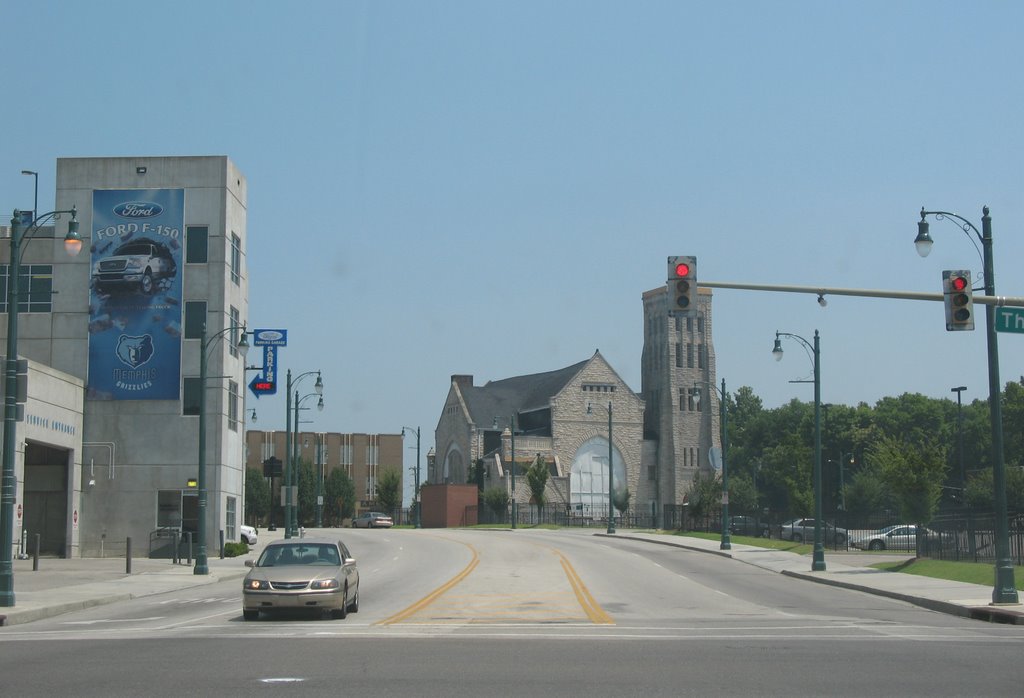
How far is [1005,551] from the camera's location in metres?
24.8

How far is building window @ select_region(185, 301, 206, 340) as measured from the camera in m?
50.5

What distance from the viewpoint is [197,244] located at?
50.7 metres

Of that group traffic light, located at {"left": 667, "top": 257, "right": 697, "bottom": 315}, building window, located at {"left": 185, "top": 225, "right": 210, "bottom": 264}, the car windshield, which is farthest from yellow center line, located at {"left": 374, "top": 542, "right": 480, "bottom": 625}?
building window, located at {"left": 185, "top": 225, "right": 210, "bottom": 264}

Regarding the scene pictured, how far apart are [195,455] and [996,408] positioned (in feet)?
112

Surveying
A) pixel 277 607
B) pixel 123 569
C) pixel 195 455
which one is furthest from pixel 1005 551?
pixel 195 455

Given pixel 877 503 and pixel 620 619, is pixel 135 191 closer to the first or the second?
pixel 620 619

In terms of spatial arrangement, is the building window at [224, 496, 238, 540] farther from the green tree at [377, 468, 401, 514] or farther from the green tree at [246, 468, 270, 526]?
the green tree at [377, 468, 401, 514]

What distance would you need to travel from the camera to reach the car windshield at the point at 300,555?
2128cm

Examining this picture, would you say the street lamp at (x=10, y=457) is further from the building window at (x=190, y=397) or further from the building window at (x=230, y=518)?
the building window at (x=230, y=518)

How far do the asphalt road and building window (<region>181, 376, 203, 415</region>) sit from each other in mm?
20014

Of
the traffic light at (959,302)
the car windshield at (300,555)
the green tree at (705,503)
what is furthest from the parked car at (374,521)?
the traffic light at (959,302)

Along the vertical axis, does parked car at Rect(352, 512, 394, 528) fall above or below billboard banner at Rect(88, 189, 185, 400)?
below

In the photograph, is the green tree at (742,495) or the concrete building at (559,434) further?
the green tree at (742,495)

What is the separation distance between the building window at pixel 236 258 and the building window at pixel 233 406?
4.70 meters
